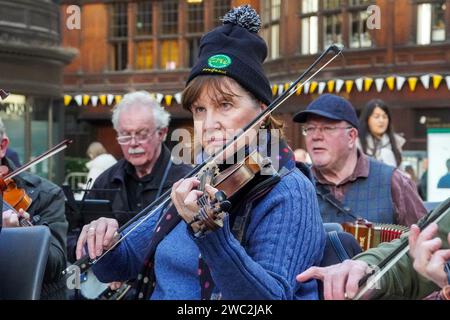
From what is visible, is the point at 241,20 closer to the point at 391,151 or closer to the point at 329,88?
the point at 391,151

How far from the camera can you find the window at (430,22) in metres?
14.8

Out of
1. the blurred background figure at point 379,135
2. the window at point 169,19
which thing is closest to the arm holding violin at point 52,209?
the blurred background figure at point 379,135

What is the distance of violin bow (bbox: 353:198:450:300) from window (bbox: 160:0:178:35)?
20588mm

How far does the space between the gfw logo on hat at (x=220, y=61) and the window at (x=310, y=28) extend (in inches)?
566

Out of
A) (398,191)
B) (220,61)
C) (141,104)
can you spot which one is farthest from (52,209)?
(220,61)

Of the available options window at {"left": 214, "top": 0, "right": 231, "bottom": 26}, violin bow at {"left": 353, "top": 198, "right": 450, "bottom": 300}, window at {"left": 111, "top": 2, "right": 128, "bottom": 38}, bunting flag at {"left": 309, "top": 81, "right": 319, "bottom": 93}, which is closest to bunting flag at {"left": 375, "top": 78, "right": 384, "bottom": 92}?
bunting flag at {"left": 309, "top": 81, "right": 319, "bottom": 93}

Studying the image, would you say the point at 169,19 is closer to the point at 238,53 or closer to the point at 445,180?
the point at 445,180

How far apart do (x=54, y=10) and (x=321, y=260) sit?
11.1 m

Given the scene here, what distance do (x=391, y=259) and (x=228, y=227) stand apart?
0.43 meters

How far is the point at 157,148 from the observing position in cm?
520

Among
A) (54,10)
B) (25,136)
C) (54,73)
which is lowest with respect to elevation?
(25,136)

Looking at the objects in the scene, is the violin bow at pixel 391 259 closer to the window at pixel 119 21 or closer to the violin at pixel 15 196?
the violin at pixel 15 196

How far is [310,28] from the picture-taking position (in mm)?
17047

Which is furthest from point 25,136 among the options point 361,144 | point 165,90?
point 165,90
